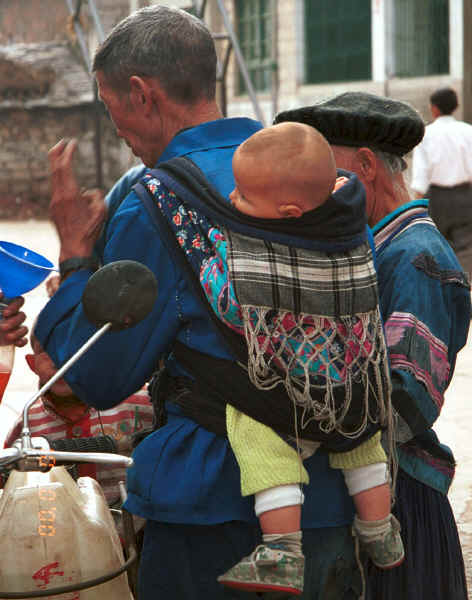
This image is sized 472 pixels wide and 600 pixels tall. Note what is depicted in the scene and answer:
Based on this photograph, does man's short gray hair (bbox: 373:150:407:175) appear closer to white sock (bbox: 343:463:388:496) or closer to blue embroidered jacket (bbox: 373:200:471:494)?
blue embroidered jacket (bbox: 373:200:471:494)

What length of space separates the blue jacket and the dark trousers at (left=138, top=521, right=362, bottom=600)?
4 cm

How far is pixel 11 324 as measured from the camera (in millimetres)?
2217

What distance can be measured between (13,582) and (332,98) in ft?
4.35

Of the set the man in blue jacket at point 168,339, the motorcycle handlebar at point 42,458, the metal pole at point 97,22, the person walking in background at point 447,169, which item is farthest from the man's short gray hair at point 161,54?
the metal pole at point 97,22

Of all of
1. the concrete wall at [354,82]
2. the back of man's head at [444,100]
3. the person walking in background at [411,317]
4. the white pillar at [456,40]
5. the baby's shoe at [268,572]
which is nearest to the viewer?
the baby's shoe at [268,572]

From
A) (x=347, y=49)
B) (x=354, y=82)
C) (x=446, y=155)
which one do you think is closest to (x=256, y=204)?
(x=446, y=155)

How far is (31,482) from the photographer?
188 centimetres

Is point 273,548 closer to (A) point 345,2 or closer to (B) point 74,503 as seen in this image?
(B) point 74,503

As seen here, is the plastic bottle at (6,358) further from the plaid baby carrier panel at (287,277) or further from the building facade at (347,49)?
the building facade at (347,49)

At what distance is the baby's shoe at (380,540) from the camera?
187 centimetres

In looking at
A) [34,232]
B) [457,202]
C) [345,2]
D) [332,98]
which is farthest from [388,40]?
[332,98]

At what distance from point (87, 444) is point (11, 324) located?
512 mm

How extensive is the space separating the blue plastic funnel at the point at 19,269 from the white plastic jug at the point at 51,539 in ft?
1.27

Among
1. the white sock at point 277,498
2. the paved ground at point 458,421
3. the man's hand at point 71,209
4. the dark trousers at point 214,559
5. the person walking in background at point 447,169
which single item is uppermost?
the man's hand at point 71,209
